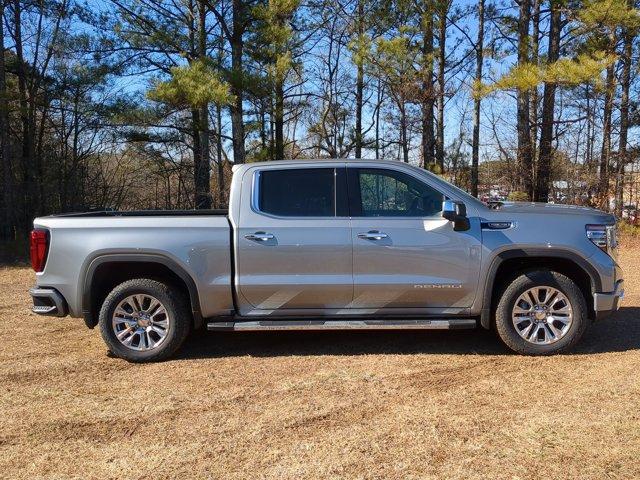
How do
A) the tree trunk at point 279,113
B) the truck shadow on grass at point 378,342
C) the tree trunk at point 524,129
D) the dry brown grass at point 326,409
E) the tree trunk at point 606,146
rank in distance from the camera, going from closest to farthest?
the dry brown grass at point 326,409 → the truck shadow on grass at point 378,342 → the tree trunk at point 279,113 → the tree trunk at point 606,146 → the tree trunk at point 524,129

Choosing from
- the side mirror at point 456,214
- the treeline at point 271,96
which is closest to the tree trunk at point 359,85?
the treeline at point 271,96

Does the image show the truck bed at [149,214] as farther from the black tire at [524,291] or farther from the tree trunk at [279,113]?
the tree trunk at [279,113]

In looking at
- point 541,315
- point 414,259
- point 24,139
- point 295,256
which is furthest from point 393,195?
point 24,139

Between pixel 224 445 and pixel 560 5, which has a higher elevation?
pixel 560 5

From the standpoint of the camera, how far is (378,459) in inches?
129

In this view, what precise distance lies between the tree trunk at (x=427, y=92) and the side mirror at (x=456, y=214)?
1104cm

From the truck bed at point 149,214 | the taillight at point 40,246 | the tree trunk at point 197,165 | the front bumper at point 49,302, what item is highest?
the tree trunk at point 197,165

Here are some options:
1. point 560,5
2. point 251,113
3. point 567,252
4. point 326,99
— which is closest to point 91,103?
point 251,113

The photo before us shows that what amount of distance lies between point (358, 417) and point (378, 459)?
0.60 metres

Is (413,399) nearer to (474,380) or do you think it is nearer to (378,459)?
(474,380)

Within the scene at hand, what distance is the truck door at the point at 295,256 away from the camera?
5078mm

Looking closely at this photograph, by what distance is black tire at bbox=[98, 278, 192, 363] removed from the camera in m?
5.15

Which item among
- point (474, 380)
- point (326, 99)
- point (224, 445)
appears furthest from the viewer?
point (326, 99)

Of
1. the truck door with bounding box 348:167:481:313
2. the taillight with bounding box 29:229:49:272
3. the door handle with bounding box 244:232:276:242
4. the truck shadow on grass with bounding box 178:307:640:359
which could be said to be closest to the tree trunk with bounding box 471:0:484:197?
the truck shadow on grass with bounding box 178:307:640:359
